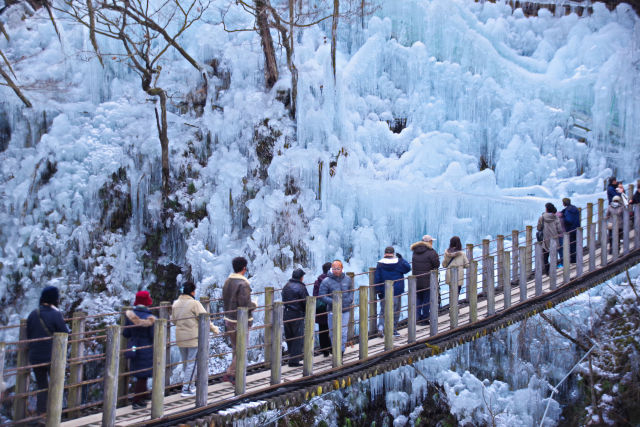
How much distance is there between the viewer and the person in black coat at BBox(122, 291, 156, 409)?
5.38 meters

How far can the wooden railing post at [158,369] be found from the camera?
499cm

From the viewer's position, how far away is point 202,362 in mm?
5262

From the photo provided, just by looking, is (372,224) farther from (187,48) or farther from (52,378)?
(52,378)

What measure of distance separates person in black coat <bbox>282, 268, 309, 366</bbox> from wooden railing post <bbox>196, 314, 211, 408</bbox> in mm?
1007

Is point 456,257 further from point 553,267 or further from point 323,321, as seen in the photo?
point 323,321

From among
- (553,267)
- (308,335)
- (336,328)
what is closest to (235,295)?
(308,335)

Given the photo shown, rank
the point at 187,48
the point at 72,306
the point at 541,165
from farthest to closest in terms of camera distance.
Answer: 1. the point at 187,48
2. the point at 541,165
3. the point at 72,306

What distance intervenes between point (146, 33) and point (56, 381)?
10.7m

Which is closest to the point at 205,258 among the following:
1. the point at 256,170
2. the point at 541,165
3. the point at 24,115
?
the point at 256,170

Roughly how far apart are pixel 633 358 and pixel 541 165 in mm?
4461

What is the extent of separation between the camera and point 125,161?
13.3m

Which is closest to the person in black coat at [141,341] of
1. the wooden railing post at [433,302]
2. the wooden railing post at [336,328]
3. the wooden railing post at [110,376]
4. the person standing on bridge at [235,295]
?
the wooden railing post at [110,376]

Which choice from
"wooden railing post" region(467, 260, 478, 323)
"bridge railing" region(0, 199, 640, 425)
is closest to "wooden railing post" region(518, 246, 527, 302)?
"bridge railing" region(0, 199, 640, 425)

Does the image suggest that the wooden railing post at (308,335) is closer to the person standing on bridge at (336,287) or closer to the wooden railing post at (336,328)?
the wooden railing post at (336,328)
